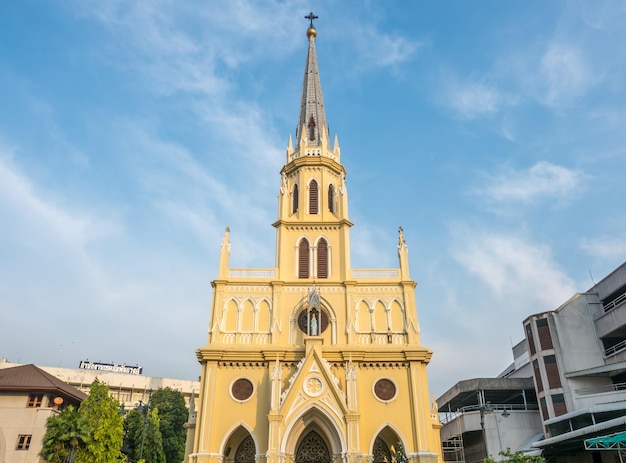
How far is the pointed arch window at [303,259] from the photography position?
31.3 metres

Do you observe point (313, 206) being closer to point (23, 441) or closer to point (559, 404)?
point (559, 404)

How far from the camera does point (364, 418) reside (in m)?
26.6

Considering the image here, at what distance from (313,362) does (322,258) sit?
23.8 feet

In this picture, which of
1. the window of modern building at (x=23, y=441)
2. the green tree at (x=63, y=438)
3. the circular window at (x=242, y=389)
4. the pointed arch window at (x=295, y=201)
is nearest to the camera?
the green tree at (x=63, y=438)

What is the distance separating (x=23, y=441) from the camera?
29875 mm

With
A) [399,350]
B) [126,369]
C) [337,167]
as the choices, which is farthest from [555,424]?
[126,369]

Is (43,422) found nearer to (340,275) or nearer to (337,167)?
(340,275)

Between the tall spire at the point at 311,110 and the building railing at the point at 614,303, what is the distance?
22.0 m

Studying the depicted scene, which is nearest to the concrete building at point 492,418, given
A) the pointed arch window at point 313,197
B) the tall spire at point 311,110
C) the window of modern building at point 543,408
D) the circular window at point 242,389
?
the window of modern building at point 543,408

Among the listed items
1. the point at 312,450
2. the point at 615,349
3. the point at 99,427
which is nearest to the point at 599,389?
the point at 615,349

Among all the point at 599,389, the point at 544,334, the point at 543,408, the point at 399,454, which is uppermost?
the point at 544,334

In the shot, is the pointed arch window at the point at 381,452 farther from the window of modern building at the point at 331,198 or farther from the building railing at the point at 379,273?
the window of modern building at the point at 331,198

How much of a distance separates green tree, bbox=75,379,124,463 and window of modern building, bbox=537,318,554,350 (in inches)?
1070

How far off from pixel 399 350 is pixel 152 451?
80.6 feet
